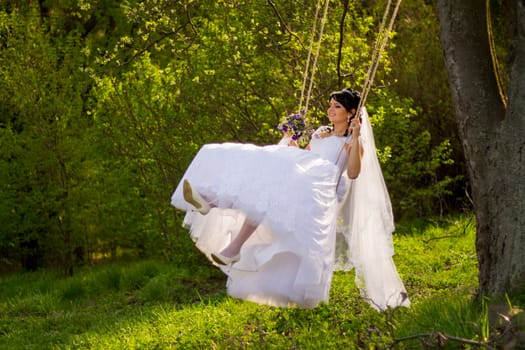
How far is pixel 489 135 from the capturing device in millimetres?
4562

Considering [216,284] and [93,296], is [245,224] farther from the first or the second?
[93,296]

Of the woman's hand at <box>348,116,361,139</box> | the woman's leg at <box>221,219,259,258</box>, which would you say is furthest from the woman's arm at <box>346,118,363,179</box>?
the woman's leg at <box>221,219,259,258</box>

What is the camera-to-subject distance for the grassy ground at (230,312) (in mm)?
4367

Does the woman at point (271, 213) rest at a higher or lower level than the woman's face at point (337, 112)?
lower

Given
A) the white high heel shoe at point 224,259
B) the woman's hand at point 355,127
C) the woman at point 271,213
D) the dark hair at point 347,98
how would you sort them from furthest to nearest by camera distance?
the dark hair at point 347,98
the woman's hand at point 355,127
the white high heel shoe at point 224,259
the woman at point 271,213

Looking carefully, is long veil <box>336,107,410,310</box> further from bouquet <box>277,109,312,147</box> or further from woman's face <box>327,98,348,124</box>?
bouquet <box>277,109,312,147</box>

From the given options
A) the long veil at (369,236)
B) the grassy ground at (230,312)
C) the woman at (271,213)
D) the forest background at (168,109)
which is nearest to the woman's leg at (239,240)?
the woman at (271,213)

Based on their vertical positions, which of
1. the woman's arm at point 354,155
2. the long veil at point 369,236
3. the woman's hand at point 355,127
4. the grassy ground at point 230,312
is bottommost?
the grassy ground at point 230,312

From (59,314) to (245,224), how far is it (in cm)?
444

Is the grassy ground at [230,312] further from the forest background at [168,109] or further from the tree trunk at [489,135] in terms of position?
the forest background at [168,109]

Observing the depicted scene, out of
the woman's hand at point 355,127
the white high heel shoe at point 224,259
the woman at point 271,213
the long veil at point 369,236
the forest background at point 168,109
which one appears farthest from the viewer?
the forest background at point 168,109

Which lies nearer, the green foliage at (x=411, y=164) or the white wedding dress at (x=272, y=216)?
the white wedding dress at (x=272, y=216)

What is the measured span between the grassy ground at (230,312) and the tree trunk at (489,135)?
11.8 inches

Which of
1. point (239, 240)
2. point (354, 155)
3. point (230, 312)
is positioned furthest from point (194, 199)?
point (230, 312)
